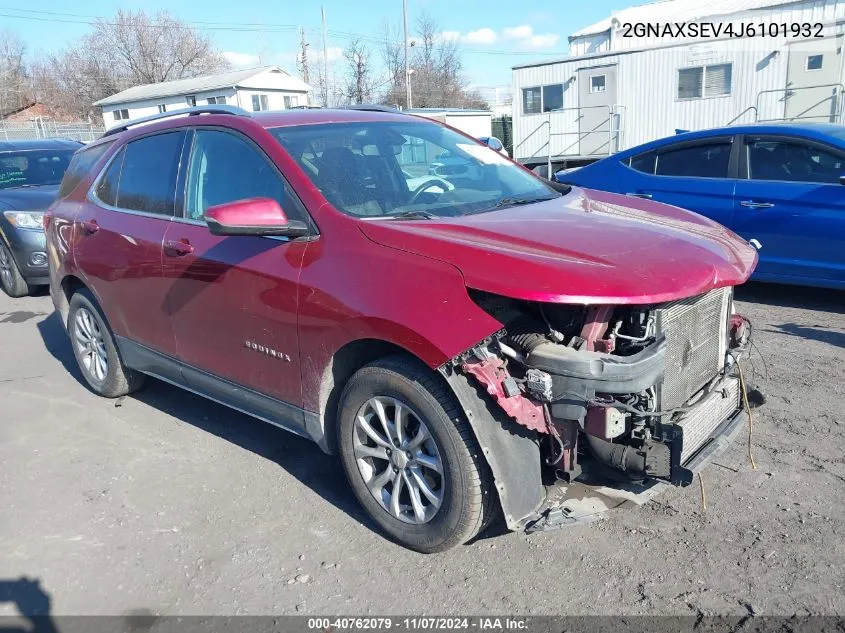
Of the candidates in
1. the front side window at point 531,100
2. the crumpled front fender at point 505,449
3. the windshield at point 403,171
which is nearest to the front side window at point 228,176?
the windshield at point 403,171

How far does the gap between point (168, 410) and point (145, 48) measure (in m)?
63.8

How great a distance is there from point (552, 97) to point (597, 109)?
1.63m

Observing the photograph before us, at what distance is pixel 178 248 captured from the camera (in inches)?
152

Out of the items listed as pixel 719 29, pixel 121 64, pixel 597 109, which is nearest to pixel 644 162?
pixel 597 109

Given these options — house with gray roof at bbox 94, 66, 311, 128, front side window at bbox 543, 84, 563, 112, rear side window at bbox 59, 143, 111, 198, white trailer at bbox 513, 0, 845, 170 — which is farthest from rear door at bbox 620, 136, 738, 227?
house with gray roof at bbox 94, 66, 311, 128

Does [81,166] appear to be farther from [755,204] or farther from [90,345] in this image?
[755,204]

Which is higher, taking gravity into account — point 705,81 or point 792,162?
point 705,81

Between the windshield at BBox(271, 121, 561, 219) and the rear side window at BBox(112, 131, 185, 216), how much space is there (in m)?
0.86

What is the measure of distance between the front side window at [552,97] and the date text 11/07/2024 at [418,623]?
65.1 feet

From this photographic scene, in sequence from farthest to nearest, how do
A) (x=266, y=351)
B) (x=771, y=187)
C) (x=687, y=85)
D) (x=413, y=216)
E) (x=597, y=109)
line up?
1. (x=597, y=109)
2. (x=687, y=85)
3. (x=771, y=187)
4. (x=266, y=351)
5. (x=413, y=216)

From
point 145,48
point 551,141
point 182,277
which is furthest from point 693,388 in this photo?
point 145,48

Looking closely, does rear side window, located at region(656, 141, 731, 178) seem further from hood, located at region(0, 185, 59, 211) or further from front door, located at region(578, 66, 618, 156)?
front door, located at region(578, 66, 618, 156)

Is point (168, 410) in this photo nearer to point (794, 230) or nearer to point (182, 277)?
point (182, 277)

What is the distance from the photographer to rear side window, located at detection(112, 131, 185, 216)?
4121 millimetres
